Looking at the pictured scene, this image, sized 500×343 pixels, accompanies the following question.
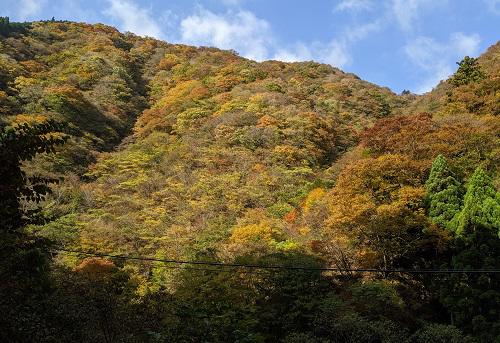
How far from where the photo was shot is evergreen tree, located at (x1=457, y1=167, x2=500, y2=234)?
19.4 meters

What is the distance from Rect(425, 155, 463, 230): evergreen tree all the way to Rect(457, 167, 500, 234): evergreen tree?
74 centimetres

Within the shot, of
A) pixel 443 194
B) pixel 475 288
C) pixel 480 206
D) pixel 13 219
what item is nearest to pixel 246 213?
pixel 443 194

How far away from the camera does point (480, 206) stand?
64.8 feet

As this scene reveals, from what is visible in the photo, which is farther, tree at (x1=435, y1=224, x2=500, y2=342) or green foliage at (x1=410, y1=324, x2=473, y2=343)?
tree at (x1=435, y1=224, x2=500, y2=342)

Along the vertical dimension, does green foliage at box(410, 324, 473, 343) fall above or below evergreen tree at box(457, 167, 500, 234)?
below

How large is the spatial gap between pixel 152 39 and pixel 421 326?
72.3m

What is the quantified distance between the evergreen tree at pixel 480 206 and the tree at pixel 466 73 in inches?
853

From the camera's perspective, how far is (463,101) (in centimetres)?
3478

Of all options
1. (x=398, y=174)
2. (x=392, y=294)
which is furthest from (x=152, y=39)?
(x=392, y=294)

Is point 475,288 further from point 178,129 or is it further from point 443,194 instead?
point 178,129

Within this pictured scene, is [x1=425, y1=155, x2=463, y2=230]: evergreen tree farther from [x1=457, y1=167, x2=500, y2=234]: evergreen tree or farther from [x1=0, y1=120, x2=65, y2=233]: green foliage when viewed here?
[x1=0, y1=120, x2=65, y2=233]: green foliage

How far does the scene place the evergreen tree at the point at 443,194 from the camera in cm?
2115

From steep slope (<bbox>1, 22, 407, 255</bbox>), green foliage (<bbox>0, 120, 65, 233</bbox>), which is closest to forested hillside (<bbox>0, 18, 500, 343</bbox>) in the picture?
green foliage (<bbox>0, 120, 65, 233</bbox>)

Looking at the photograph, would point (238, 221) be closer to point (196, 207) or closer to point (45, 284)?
point (196, 207)
